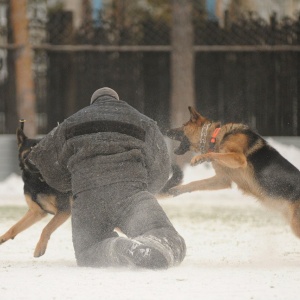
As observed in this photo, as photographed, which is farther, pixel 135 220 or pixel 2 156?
pixel 2 156

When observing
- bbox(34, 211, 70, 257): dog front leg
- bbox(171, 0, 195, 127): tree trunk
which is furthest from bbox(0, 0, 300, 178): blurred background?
bbox(34, 211, 70, 257): dog front leg

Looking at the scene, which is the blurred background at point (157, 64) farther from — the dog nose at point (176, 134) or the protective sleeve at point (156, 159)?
the protective sleeve at point (156, 159)

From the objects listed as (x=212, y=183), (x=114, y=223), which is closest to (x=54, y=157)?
(x=114, y=223)

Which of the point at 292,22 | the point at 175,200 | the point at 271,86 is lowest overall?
the point at 175,200

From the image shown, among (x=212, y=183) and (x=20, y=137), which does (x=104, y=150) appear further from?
(x=20, y=137)

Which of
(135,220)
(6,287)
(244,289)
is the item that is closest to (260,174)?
(135,220)

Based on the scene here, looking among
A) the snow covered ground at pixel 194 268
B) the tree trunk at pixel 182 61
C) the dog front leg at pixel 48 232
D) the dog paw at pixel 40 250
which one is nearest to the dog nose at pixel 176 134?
the snow covered ground at pixel 194 268

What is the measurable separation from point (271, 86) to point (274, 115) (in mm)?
521

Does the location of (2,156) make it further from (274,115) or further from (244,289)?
(244,289)

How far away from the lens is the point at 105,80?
54.4ft

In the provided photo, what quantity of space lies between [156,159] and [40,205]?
147 cm

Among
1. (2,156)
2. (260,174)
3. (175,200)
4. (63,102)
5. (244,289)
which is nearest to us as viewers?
(244,289)

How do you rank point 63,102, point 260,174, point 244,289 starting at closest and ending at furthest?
point 244,289 < point 260,174 < point 63,102

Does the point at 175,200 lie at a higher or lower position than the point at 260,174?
lower
